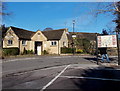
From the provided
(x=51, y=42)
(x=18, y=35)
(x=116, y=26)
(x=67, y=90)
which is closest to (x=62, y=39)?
(x=51, y=42)

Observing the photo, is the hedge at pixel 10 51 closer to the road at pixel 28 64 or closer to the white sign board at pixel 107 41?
the road at pixel 28 64

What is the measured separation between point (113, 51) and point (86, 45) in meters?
6.03

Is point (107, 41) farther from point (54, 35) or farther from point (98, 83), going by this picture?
point (54, 35)

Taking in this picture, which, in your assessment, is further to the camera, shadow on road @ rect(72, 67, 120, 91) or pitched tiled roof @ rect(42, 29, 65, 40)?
pitched tiled roof @ rect(42, 29, 65, 40)

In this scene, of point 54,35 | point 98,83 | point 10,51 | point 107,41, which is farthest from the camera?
point 54,35

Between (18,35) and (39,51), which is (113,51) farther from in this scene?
(18,35)

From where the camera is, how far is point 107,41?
13.0 meters

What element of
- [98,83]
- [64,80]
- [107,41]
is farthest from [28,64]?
[98,83]

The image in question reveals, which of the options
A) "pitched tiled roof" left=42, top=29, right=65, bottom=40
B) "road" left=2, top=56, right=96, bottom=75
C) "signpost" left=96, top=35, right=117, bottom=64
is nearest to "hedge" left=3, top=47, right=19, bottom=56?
"pitched tiled roof" left=42, top=29, right=65, bottom=40

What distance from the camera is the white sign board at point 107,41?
12.7 metres

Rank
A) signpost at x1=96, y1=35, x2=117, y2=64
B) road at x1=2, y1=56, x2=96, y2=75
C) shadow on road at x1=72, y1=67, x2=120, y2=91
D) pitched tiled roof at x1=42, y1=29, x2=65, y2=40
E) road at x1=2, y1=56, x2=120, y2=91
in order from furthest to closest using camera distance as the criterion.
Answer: pitched tiled roof at x1=42, y1=29, x2=65, y2=40
signpost at x1=96, y1=35, x2=117, y2=64
road at x1=2, y1=56, x2=96, y2=75
road at x1=2, y1=56, x2=120, y2=91
shadow on road at x1=72, y1=67, x2=120, y2=91

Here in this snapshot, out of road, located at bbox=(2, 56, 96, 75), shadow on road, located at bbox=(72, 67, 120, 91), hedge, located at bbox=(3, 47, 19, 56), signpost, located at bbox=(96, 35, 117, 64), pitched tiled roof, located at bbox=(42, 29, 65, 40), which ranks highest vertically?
pitched tiled roof, located at bbox=(42, 29, 65, 40)

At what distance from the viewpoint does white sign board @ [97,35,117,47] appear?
498 inches

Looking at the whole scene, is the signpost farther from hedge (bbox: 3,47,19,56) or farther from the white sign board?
hedge (bbox: 3,47,19,56)
